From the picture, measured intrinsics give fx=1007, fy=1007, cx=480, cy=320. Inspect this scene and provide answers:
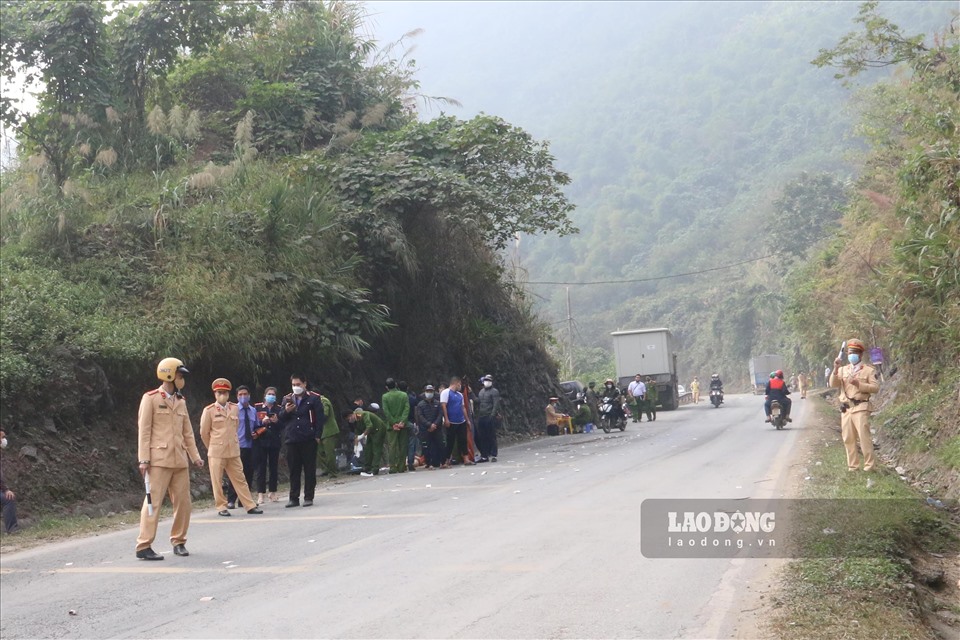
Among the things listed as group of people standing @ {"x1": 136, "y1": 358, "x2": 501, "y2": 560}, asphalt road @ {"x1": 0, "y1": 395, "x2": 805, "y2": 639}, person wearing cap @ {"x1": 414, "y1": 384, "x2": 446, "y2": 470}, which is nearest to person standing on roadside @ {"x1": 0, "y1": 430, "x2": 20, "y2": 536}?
asphalt road @ {"x1": 0, "y1": 395, "x2": 805, "y2": 639}

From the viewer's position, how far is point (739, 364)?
85938 mm

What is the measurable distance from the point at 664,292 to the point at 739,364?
14.1m

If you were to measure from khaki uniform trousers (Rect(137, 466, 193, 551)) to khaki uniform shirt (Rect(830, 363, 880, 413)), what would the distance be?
8.39 metres

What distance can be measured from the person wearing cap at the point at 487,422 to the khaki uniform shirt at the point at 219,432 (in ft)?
29.1

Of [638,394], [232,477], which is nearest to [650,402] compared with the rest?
[638,394]

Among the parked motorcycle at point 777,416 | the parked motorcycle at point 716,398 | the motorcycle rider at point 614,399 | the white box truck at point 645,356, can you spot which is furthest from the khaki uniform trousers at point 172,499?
the parked motorcycle at point 716,398

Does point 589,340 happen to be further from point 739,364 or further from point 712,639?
point 712,639

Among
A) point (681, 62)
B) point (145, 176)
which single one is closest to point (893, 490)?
point (145, 176)

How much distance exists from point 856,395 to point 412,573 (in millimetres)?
7440

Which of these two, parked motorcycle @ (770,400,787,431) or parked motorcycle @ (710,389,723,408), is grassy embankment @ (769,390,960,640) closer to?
parked motorcycle @ (770,400,787,431)

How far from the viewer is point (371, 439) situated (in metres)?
20.2

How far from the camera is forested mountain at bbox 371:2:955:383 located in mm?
84188

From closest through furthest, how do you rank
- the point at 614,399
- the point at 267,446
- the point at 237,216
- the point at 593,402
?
the point at 267,446 → the point at 237,216 → the point at 614,399 → the point at 593,402

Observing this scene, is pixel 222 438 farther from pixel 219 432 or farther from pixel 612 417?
pixel 612 417
